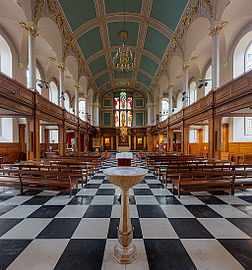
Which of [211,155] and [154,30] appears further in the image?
[154,30]

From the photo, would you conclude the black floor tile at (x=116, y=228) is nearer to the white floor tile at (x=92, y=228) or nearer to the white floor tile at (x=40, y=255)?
the white floor tile at (x=92, y=228)

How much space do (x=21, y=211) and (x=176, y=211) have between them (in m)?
3.49

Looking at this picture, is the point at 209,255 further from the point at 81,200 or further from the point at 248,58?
the point at 248,58

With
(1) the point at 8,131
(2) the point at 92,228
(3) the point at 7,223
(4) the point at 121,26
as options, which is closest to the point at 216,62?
(4) the point at 121,26

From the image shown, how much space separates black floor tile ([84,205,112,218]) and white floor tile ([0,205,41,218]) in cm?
128

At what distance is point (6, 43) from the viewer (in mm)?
9367

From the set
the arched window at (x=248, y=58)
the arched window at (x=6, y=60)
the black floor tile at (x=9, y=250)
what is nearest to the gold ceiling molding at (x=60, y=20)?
the arched window at (x=6, y=60)

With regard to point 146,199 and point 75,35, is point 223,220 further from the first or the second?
point 75,35

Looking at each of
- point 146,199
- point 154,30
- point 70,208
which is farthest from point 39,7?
point 146,199

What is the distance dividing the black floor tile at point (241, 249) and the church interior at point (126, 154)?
2 centimetres

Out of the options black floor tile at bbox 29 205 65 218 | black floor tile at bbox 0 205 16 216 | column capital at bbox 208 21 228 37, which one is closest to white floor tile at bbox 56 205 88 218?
black floor tile at bbox 29 205 65 218

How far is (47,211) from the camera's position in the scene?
3174mm

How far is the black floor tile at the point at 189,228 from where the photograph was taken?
237 cm

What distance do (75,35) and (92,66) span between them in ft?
17.4
